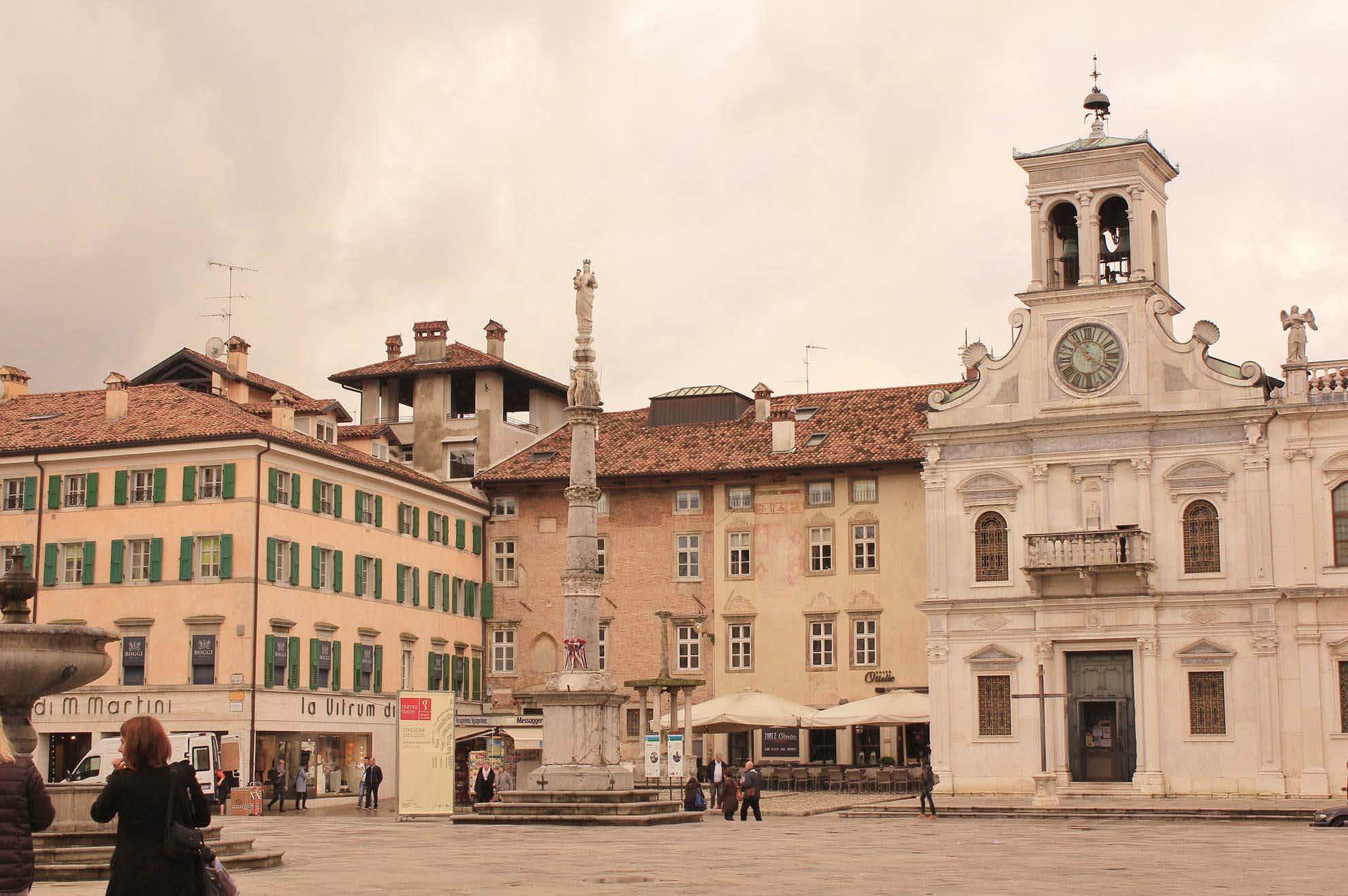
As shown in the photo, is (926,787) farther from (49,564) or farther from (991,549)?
(49,564)

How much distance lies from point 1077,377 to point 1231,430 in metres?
4.36

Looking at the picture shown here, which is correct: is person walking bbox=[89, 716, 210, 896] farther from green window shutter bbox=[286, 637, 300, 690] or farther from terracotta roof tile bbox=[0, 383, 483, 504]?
green window shutter bbox=[286, 637, 300, 690]

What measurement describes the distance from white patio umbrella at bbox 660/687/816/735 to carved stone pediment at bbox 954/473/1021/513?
7.54 metres

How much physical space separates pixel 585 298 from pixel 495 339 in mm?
29553

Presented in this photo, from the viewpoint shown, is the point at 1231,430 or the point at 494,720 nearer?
the point at 1231,430

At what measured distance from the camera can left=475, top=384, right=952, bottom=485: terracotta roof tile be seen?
59.3m

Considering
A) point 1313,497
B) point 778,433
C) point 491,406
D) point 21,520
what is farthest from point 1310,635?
point 21,520

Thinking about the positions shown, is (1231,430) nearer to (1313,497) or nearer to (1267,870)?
(1313,497)

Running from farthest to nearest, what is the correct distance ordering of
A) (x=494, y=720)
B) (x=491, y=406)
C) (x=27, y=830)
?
(x=491, y=406), (x=494, y=720), (x=27, y=830)

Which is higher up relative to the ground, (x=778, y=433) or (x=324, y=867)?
(x=778, y=433)

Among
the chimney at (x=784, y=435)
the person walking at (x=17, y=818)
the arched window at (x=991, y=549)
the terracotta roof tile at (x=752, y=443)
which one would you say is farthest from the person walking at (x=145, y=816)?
the chimney at (x=784, y=435)

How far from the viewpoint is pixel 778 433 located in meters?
60.7

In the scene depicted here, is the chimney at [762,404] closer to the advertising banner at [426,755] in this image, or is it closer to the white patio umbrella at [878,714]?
the white patio umbrella at [878,714]

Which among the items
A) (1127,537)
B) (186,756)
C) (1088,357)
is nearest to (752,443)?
(1088,357)
